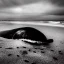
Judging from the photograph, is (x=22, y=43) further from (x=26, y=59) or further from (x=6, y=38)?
(x=26, y=59)

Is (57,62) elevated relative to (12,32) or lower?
lower

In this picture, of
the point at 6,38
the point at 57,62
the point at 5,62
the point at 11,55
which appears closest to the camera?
the point at 5,62

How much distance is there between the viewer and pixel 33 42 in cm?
567

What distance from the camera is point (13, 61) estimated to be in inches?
133

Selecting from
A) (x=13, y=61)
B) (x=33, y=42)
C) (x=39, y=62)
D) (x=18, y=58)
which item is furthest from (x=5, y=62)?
(x=33, y=42)

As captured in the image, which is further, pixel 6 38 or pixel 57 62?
pixel 6 38

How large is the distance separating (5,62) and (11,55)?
0.61 m

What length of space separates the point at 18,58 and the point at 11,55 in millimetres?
393

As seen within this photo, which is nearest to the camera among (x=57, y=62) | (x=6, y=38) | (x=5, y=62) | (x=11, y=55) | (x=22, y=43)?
(x=5, y=62)

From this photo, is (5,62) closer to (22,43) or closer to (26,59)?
(26,59)

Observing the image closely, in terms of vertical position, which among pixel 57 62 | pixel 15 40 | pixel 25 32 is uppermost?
pixel 25 32

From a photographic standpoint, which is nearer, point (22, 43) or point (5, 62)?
point (5, 62)

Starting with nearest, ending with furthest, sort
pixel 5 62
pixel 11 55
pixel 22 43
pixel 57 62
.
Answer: pixel 5 62
pixel 57 62
pixel 11 55
pixel 22 43

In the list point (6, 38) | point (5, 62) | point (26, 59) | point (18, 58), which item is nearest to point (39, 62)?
point (26, 59)
